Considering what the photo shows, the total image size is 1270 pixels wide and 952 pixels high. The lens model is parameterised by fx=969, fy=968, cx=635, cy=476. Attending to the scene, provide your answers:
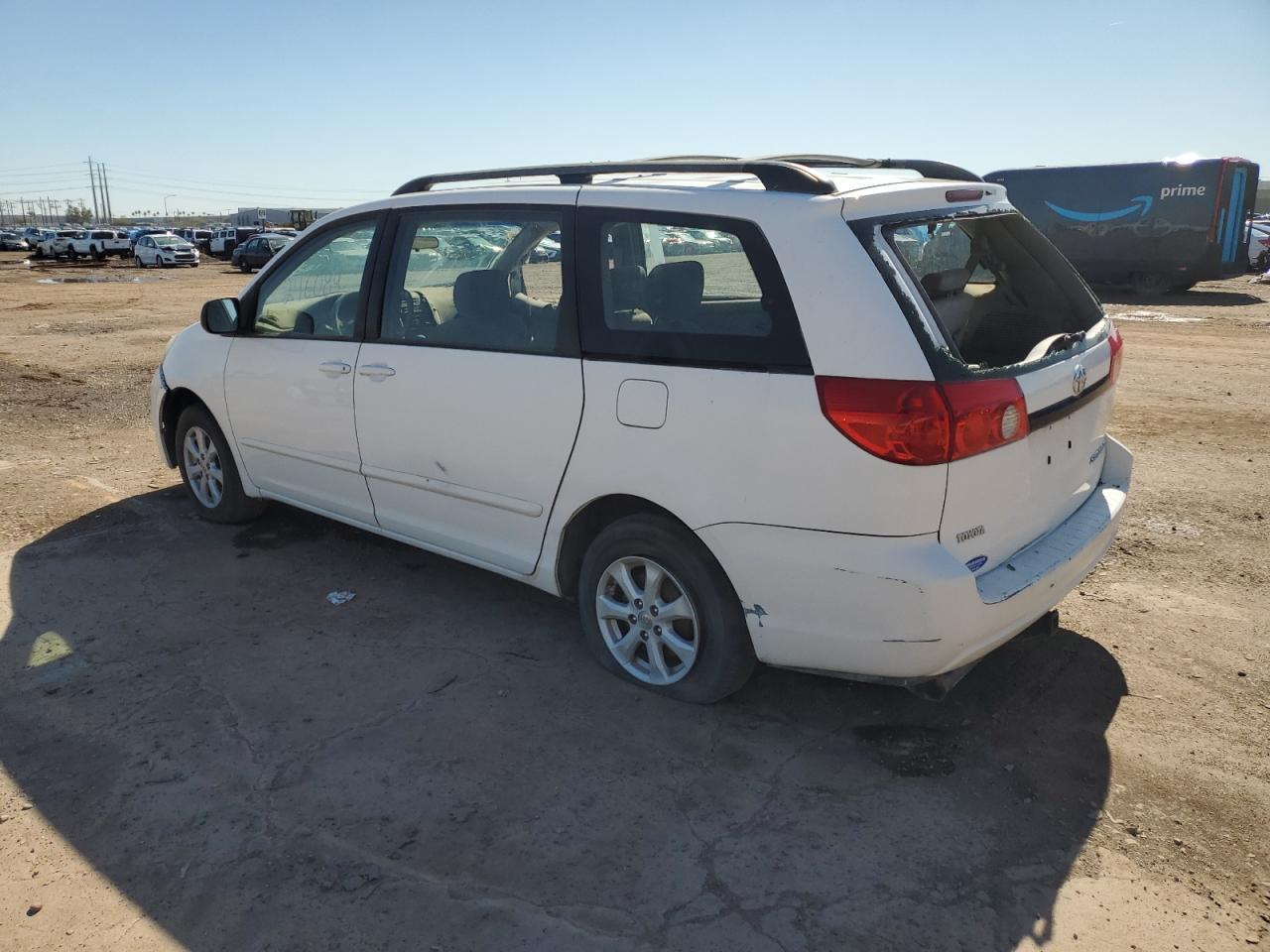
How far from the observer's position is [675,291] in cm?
347

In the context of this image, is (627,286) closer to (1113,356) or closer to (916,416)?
(916,416)

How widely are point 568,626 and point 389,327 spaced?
5.12 feet

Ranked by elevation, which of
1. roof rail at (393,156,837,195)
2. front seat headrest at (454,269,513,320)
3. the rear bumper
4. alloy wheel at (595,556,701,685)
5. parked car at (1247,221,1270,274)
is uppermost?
roof rail at (393,156,837,195)

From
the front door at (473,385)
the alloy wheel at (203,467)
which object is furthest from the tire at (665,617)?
the alloy wheel at (203,467)

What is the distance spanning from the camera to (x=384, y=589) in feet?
15.7

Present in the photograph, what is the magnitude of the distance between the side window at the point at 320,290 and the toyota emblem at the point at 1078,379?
120 inches

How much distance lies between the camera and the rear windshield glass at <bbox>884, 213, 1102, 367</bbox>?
3651mm

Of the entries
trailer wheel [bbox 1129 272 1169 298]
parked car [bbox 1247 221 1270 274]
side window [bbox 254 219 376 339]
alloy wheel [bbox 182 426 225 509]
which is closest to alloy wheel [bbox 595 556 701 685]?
side window [bbox 254 219 376 339]

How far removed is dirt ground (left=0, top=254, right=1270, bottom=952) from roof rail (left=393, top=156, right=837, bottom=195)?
1892mm

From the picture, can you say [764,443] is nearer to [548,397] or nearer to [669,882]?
[548,397]

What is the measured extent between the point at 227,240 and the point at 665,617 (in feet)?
170

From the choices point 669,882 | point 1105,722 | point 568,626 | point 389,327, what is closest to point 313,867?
point 669,882

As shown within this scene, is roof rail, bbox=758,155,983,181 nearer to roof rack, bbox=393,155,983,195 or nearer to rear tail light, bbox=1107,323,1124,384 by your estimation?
roof rack, bbox=393,155,983,195

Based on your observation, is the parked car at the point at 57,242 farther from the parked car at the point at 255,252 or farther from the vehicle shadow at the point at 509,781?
the vehicle shadow at the point at 509,781
